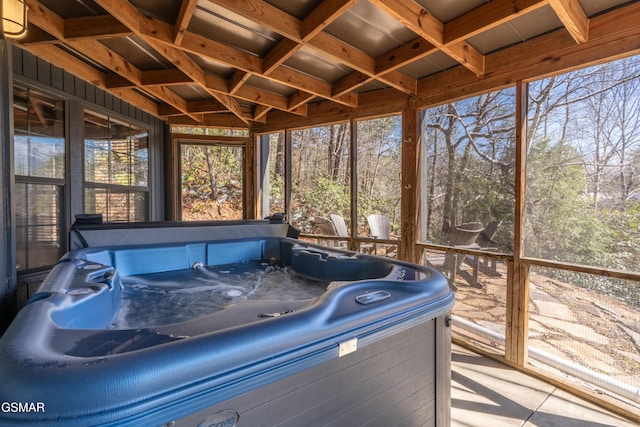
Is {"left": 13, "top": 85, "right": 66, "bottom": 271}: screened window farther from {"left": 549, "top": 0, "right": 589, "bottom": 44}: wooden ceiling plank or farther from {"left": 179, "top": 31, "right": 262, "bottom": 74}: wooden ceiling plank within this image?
{"left": 549, "top": 0, "right": 589, "bottom": 44}: wooden ceiling plank

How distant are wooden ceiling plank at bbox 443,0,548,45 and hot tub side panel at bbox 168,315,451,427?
1854 millimetres

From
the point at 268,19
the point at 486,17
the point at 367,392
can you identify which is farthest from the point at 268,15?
the point at 367,392

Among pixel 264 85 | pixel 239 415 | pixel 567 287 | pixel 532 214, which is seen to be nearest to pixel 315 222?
pixel 264 85

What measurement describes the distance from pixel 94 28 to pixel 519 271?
370 centimetres

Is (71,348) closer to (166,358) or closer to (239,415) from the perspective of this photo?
(166,358)

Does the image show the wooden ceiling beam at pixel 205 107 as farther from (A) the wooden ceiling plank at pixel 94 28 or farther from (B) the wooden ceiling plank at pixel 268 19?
(A) the wooden ceiling plank at pixel 94 28

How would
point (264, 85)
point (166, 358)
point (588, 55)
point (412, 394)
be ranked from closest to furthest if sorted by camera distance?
point (166, 358)
point (412, 394)
point (588, 55)
point (264, 85)

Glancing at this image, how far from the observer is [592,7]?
6.72 ft

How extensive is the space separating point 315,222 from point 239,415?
364cm

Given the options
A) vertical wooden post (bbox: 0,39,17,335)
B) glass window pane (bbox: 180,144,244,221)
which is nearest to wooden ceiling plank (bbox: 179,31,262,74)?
vertical wooden post (bbox: 0,39,17,335)

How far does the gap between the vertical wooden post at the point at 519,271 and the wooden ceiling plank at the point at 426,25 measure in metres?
0.47

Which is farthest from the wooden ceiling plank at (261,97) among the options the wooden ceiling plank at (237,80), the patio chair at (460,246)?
the patio chair at (460,246)

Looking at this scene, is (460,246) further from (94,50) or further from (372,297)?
(94,50)

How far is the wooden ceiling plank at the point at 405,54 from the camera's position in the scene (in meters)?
2.41
